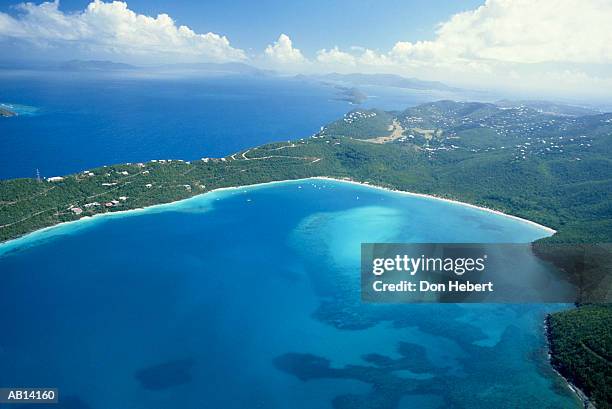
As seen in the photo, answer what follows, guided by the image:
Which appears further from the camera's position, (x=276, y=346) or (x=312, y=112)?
(x=312, y=112)

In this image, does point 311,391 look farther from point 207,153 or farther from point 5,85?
point 5,85

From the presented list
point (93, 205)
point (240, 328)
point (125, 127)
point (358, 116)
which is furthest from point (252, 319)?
point (358, 116)

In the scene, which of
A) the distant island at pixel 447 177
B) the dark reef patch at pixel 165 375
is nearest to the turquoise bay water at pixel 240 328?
the dark reef patch at pixel 165 375

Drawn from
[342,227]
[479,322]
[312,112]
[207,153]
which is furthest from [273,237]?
[312,112]

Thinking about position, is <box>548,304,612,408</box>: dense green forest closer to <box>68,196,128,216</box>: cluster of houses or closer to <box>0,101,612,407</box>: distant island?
<box>0,101,612,407</box>: distant island

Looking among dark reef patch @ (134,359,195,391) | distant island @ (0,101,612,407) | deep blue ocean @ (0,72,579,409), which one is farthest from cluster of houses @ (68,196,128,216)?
dark reef patch @ (134,359,195,391)

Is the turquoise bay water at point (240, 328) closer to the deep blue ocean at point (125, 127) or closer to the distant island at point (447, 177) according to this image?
the distant island at point (447, 177)

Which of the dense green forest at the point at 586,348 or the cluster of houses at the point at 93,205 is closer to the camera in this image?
the dense green forest at the point at 586,348
